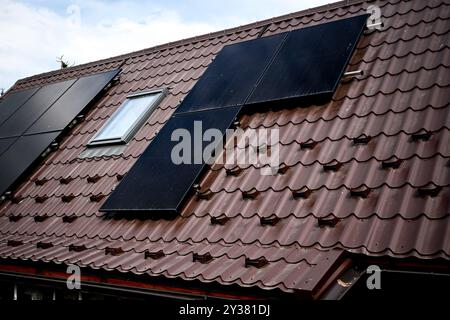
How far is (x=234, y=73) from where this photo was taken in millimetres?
6285

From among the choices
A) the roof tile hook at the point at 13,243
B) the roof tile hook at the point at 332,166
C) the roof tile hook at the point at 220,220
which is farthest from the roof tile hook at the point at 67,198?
the roof tile hook at the point at 332,166

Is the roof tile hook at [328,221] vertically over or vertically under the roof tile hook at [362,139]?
under

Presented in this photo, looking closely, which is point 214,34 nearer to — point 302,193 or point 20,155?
point 20,155

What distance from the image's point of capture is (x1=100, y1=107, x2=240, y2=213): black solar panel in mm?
4945

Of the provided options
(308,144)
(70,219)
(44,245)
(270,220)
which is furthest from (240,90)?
(44,245)

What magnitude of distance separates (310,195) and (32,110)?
6.54 m

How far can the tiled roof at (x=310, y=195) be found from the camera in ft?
11.6

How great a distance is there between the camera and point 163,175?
17.2 ft

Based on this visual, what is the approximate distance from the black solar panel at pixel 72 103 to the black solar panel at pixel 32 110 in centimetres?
19

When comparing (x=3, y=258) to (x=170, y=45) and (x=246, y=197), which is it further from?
(x=170, y=45)

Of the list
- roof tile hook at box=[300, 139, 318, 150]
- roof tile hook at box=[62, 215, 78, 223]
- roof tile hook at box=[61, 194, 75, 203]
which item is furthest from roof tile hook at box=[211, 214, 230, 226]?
roof tile hook at box=[61, 194, 75, 203]

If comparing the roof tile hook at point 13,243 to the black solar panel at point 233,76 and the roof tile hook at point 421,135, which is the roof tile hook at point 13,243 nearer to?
the black solar panel at point 233,76

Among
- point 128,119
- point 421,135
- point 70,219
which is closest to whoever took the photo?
point 421,135

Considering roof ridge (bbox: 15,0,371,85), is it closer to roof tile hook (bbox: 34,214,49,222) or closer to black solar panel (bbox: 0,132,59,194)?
black solar panel (bbox: 0,132,59,194)
